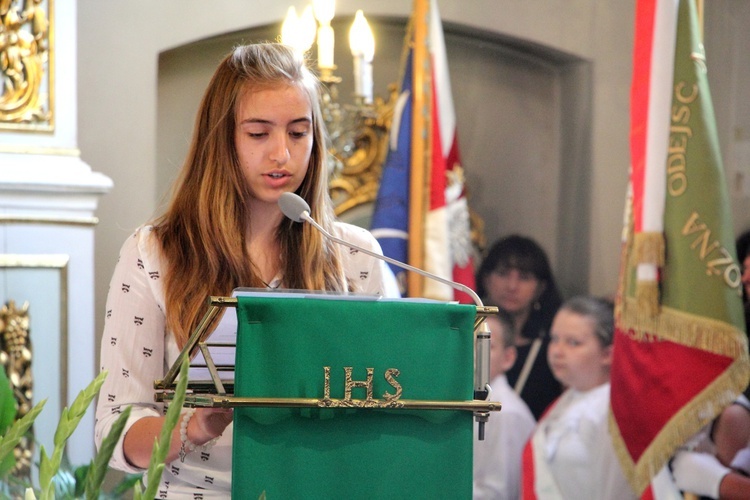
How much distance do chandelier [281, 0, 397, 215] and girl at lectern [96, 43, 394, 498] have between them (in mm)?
2146

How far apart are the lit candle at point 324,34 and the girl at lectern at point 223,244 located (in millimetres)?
2212

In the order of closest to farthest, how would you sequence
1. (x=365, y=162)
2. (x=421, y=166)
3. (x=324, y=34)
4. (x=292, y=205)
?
(x=292, y=205) → (x=324, y=34) → (x=421, y=166) → (x=365, y=162)

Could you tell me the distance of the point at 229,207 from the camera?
1.86m

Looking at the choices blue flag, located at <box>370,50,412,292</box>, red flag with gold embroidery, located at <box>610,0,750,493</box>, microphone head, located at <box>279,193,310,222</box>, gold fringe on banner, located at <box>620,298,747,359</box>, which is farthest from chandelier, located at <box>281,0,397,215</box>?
microphone head, located at <box>279,193,310,222</box>

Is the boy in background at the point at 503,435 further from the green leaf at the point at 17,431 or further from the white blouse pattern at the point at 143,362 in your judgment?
the green leaf at the point at 17,431

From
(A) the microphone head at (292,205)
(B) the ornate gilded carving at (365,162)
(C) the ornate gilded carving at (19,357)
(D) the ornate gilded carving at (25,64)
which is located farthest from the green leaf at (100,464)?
(B) the ornate gilded carving at (365,162)

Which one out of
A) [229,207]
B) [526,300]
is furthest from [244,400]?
[526,300]

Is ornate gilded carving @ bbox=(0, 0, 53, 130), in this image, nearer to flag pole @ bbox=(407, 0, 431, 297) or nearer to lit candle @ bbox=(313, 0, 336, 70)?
lit candle @ bbox=(313, 0, 336, 70)

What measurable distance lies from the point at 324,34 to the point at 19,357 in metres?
1.72

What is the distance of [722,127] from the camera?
4973 mm

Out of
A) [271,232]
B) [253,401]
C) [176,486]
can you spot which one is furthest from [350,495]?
[271,232]

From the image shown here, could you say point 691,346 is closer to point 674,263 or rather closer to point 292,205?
point 674,263

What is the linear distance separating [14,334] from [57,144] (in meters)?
0.69

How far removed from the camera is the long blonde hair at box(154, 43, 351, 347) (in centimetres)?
183
